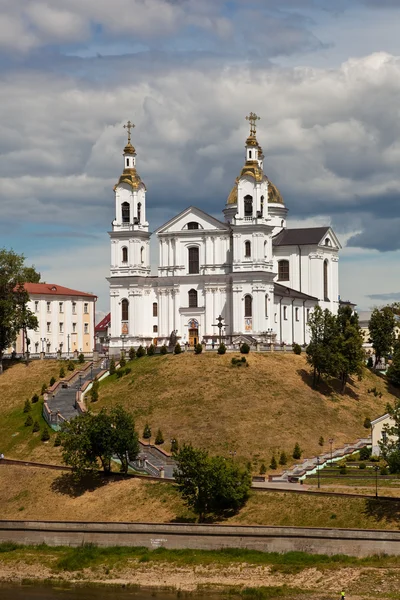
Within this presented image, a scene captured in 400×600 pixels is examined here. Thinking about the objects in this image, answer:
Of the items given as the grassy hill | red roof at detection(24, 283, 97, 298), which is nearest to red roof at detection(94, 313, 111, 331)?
red roof at detection(24, 283, 97, 298)

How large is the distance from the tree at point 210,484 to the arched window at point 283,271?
50.5 m

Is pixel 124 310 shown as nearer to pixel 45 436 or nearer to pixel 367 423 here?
pixel 45 436

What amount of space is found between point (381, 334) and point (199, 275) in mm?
17819

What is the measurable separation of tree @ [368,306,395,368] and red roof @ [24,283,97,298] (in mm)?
35055

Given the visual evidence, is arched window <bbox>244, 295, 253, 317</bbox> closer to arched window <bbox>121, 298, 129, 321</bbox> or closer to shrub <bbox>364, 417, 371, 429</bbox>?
arched window <bbox>121, 298, 129, 321</bbox>

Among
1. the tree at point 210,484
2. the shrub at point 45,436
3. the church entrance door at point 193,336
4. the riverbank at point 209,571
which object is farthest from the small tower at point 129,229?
the riverbank at point 209,571

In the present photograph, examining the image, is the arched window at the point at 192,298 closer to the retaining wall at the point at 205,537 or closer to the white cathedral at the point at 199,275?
the white cathedral at the point at 199,275

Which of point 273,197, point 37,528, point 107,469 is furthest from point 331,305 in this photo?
point 37,528

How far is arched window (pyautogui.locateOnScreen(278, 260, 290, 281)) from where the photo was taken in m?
128

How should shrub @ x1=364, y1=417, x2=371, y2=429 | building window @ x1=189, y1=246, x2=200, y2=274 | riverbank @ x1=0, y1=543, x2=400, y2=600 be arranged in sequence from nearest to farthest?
riverbank @ x1=0, y1=543, x2=400, y2=600
shrub @ x1=364, y1=417, x2=371, y2=429
building window @ x1=189, y1=246, x2=200, y2=274

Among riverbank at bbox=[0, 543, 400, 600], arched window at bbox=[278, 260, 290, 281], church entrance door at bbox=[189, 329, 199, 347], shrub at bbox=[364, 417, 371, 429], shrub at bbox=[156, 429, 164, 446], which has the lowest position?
riverbank at bbox=[0, 543, 400, 600]

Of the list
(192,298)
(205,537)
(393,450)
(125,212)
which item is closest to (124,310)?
(192,298)

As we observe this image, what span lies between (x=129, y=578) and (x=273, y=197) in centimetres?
6790

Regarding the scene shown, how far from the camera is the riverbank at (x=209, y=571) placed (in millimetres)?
68250
